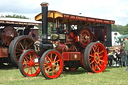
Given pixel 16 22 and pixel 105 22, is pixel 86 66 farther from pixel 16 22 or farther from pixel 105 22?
pixel 16 22

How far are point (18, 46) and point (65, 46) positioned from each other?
3.73 meters

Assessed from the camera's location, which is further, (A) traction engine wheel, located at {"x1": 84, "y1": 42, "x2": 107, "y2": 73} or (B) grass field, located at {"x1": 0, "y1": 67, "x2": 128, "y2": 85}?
(A) traction engine wheel, located at {"x1": 84, "y1": 42, "x2": 107, "y2": 73}

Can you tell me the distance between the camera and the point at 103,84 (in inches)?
234

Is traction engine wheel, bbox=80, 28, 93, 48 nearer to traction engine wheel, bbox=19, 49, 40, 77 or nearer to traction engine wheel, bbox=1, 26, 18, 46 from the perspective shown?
traction engine wheel, bbox=19, 49, 40, 77

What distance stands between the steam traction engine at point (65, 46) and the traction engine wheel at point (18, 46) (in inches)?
84.4

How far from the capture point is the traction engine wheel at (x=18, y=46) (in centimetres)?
1072

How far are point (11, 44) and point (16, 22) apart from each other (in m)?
1.08

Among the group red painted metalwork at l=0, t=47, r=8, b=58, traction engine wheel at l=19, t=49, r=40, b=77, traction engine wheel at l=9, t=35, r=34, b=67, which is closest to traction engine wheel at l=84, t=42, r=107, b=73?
traction engine wheel at l=19, t=49, r=40, b=77

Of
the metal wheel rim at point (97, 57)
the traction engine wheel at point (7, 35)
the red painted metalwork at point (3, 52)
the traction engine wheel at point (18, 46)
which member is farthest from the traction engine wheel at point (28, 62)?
the traction engine wheel at point (7, 35)

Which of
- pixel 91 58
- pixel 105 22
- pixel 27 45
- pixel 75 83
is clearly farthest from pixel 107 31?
pixel 75 83

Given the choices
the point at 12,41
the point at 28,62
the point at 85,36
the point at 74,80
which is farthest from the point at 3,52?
the point at 74,80

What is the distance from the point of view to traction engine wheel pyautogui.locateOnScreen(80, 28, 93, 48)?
339 inches

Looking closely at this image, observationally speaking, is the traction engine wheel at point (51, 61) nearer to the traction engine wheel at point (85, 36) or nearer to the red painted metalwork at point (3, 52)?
the traction engine wheel at point (85, 36)

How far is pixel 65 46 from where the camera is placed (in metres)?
8.27
